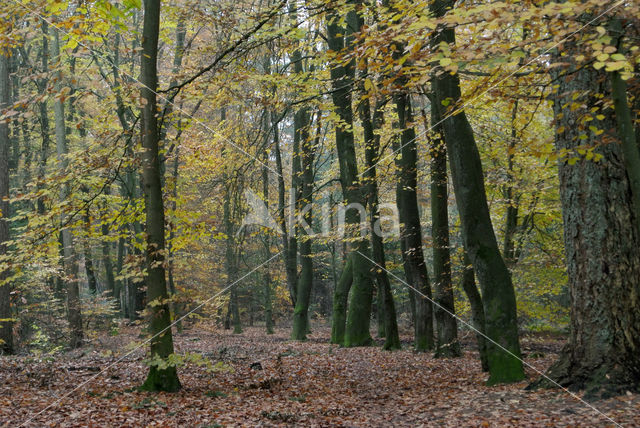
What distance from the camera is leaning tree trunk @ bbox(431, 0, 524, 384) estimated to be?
23.2 feet

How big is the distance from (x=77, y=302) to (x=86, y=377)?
7.29 metres

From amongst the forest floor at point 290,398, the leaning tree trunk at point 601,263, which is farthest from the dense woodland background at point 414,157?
the forest floor at point 290,398

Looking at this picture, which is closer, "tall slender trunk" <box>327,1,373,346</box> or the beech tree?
the beech tree

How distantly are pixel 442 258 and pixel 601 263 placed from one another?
520 centimetres

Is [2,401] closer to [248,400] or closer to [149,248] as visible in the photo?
[149,248]

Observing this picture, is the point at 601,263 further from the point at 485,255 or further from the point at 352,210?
the point at 352,210

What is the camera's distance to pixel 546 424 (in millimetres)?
4910

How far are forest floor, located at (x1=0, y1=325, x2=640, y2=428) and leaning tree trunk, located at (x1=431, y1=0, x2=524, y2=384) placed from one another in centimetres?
38

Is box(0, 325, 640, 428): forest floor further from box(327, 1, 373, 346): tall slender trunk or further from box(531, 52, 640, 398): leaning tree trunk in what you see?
box(327, 1, 373, 346): tall slender trunk

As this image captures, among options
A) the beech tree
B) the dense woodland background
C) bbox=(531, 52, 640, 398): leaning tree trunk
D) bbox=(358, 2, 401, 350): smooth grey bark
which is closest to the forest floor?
the dense woodland background

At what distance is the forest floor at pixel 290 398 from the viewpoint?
538 cm

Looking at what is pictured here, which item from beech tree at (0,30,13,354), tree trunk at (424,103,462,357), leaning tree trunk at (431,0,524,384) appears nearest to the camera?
leaning tree trunk at (431,0,524,384)

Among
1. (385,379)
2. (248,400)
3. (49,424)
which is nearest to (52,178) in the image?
(49,424)

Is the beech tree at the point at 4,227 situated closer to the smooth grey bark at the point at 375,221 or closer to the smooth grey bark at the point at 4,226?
the smooth grey bark at the point at 4,226
